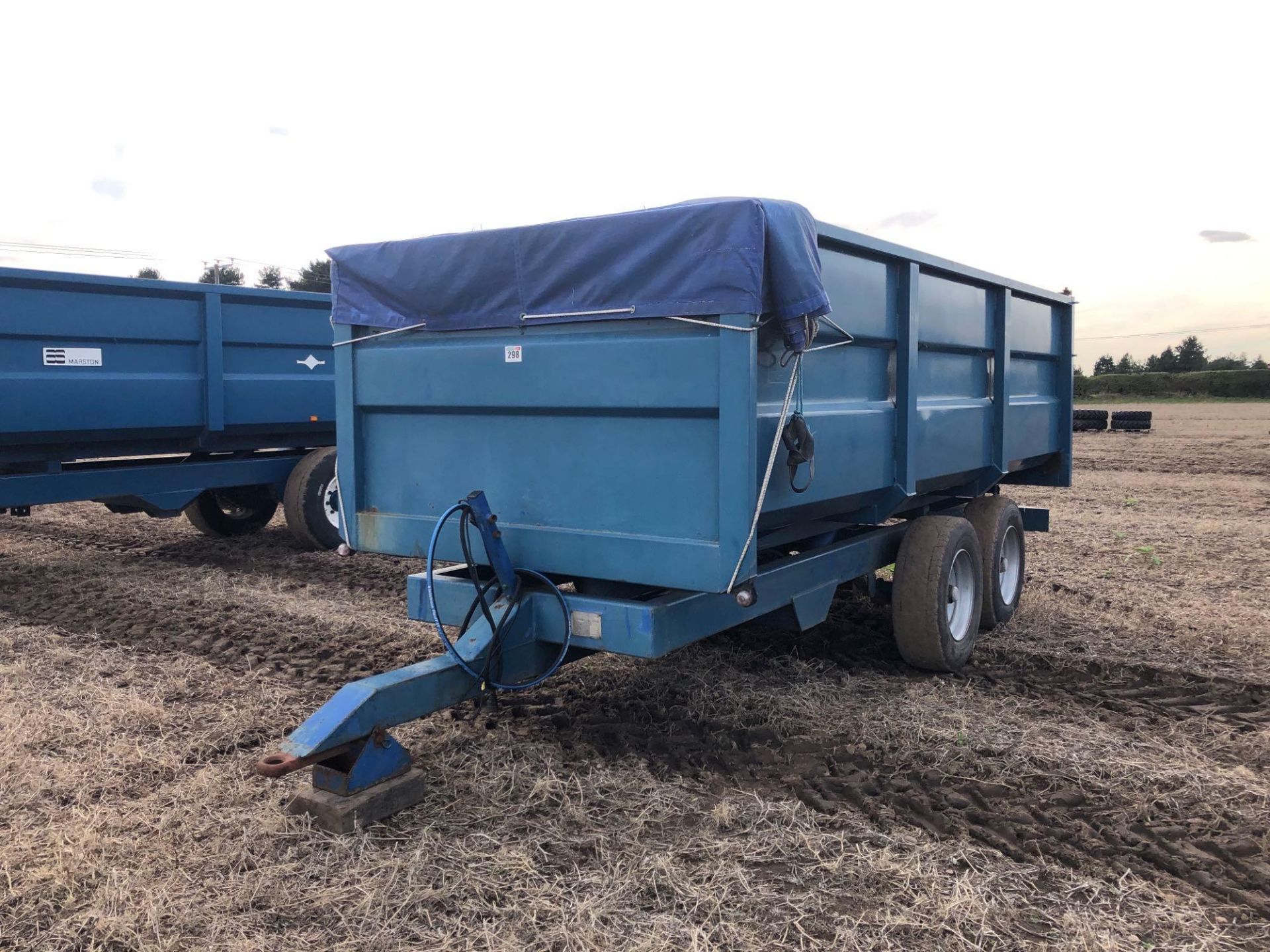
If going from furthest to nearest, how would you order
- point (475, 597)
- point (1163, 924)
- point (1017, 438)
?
point (1017, 438) → point (475, 597) → point (1163, 924)

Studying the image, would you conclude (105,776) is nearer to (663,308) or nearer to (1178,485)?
(663,308)

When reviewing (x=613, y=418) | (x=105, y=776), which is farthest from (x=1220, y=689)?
(x=105, y=776)

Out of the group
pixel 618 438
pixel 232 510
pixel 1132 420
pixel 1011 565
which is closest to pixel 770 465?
pixel 618 438

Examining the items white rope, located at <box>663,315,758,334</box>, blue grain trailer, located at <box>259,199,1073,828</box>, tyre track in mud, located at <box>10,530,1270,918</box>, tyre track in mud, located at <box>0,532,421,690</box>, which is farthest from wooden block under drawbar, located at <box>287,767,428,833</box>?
white rope, located at <box>663,315,758,334</box>

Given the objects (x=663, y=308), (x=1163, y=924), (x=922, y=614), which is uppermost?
(x=663, y=308)

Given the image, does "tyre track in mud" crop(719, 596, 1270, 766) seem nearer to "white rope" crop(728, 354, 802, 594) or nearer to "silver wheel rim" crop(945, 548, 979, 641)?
"silver wheel rim" crop(945, 548, 979, 641)

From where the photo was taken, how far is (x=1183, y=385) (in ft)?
160

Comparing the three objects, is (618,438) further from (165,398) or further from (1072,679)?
(165,398)

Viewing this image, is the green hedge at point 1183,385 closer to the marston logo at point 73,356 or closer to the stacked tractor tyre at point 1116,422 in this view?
the stacked tractor tyre at point 1116,422

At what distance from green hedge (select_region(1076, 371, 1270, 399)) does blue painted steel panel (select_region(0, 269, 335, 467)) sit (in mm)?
46231

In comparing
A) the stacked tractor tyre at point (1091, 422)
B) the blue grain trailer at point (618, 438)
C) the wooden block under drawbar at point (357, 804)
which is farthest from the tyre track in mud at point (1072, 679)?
the stacked tractor tyre at point (1091, 422)

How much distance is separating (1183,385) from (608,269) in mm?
52103

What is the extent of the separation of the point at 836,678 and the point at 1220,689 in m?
1.85

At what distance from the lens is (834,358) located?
422 cm
